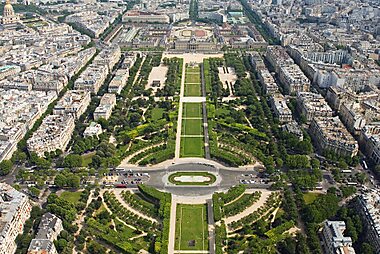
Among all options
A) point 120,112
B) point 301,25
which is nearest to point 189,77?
point 120,112

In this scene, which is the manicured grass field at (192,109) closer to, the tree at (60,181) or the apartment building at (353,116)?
the apartment building at (353,116)

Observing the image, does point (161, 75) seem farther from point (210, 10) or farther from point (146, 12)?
point (210, 10)

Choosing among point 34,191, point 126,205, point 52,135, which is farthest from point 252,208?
point 52,135

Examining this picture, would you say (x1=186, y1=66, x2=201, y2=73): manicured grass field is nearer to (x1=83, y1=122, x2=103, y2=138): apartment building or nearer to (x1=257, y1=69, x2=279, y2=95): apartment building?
(x1=257, y1=69, x2=279, y2=95): apartment building

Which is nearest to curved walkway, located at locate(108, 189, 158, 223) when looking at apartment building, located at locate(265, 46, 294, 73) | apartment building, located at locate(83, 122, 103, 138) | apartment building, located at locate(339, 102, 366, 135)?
apartment building, located at locate(83, 122, 103, 138)

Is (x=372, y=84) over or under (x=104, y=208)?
over

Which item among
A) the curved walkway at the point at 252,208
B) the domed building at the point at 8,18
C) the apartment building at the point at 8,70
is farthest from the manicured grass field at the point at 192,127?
the domed building at the point at 8,18

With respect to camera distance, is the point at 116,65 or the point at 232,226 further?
the point at 116,65

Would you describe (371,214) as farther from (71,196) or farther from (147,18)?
(147,18)
